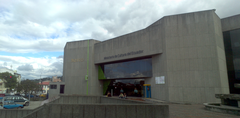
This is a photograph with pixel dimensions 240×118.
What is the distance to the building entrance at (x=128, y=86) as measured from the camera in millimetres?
26922

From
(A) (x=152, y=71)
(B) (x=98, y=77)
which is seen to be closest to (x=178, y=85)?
(A) (x=152, y=71)

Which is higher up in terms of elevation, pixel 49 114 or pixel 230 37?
pixel 230 37

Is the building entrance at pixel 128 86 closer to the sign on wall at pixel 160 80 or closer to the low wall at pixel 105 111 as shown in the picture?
the sign on wall at pixel 160 80

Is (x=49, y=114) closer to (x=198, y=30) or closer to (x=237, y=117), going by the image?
(x=237, y=117)

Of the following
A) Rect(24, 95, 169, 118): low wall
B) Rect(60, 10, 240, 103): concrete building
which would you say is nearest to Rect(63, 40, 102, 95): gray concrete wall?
Rect(60, 10, 240, 103): concrete building

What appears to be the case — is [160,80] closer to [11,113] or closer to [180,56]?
[180,56]

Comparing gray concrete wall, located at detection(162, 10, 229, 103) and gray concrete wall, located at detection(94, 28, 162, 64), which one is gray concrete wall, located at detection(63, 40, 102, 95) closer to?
gray concrete wall, located at detection(94, 28, 162, 64)

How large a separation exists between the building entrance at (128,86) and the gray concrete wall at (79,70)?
3093 millimetres

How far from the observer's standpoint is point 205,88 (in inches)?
714

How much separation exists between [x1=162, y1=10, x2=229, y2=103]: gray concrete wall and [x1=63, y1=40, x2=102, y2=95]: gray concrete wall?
16.6 m

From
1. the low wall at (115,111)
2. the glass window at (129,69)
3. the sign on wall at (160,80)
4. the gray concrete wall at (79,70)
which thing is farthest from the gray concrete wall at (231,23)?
the gray concrete wall at (79,70)

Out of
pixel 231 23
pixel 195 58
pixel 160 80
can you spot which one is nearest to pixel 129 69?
pixel 160 80

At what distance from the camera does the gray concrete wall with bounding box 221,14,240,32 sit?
20.8m

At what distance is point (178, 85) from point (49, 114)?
1485cm
